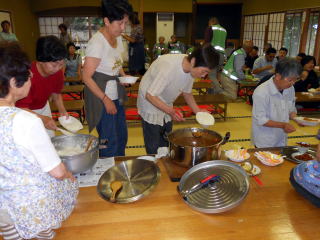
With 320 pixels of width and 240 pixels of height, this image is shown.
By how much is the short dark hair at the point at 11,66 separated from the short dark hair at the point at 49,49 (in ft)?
1.64

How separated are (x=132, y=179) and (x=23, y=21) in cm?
884

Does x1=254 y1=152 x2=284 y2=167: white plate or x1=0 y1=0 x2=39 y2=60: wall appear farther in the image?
x1=0 y1=0 x2=39 y2=60: wall

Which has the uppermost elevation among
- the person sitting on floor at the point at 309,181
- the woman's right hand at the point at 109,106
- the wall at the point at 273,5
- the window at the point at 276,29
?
the wall at the point at 273,5

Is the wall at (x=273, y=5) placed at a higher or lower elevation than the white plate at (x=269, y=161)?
higher

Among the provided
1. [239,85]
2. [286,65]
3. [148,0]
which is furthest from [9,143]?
[148,0]

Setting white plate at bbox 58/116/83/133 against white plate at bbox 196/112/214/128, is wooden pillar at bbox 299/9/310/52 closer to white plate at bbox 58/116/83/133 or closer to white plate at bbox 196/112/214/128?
white plate at bbox 196/112/214/128

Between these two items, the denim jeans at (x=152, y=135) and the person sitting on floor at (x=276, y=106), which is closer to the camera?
the person sitting on floor at (x=276, y=106)

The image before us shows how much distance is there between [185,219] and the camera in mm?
1009

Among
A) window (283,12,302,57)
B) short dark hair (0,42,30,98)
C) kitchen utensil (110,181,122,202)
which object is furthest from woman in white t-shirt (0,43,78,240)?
window (283,12,302,57)

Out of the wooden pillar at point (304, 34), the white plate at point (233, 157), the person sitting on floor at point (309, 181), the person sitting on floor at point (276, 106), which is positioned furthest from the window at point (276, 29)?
the person sitting on floor at point (309, 181)

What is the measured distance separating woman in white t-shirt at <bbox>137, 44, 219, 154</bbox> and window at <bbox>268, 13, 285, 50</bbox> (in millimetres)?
6739

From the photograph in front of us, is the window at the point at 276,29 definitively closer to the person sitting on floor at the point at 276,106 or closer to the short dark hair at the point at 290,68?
the person sitting on floor at the point at 276,106

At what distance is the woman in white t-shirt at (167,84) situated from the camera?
1.51 meters

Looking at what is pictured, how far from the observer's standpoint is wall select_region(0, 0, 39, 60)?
762 cm
